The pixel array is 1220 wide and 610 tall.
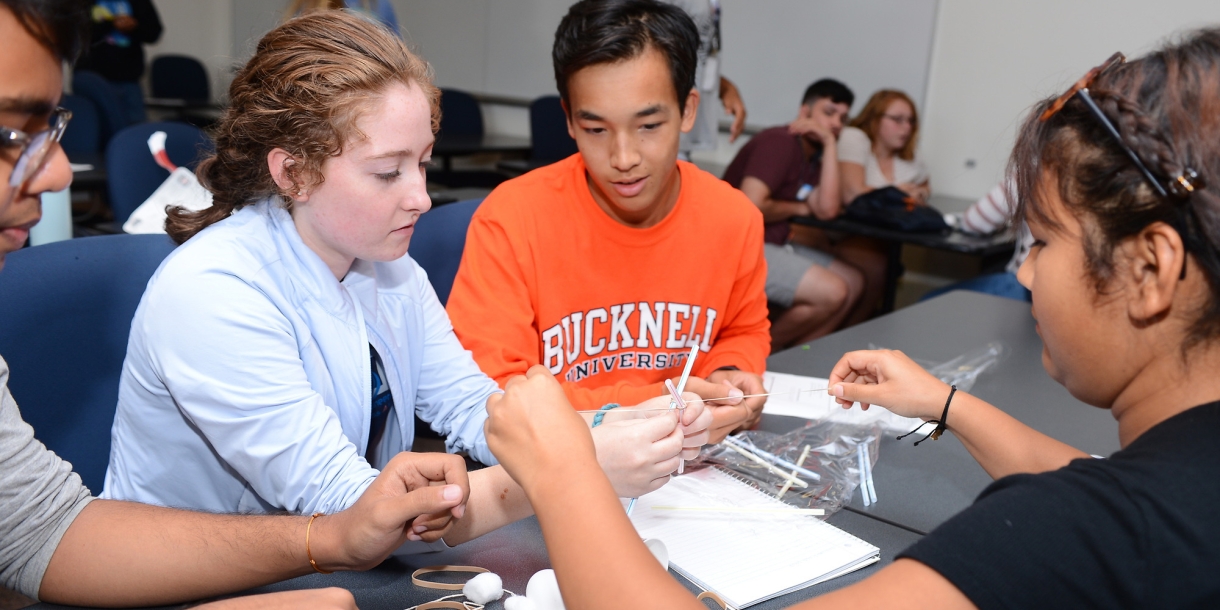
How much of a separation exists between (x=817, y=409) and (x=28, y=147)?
1230 millimetres

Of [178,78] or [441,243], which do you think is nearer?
[441,243]

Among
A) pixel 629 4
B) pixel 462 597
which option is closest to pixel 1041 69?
pixel 629 4

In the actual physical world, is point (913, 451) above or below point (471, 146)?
above

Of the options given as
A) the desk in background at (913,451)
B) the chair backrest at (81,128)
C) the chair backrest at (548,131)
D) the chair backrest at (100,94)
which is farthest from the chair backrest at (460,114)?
the desk in background at (913,451)

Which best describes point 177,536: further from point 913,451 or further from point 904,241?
point 904,241

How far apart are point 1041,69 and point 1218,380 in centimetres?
455

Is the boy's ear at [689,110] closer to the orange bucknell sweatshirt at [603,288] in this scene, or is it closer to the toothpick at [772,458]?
the orange bucknell sweatshirt at [603,288]

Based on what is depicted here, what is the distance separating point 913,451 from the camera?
1.44 metres

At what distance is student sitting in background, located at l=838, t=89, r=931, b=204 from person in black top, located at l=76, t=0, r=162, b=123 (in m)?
4.67

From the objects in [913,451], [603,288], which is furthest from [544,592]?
[603,288]

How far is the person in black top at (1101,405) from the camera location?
69 cm

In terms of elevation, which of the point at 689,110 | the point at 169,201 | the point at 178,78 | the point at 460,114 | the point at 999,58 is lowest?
the point at 178,78

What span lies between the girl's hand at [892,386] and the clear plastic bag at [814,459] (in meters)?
0.10

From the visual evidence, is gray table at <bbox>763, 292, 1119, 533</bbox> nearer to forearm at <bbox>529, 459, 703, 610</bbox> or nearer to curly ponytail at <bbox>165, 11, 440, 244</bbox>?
forearm at <bbox>529, 459, 703, 610</bbox>
